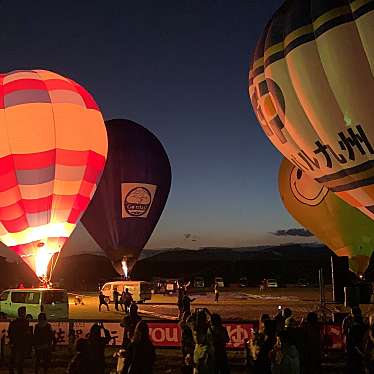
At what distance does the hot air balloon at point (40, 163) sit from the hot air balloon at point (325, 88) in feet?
21.5

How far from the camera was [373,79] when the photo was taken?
39.1 feet

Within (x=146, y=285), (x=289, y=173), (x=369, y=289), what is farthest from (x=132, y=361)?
(x=146, y=285)

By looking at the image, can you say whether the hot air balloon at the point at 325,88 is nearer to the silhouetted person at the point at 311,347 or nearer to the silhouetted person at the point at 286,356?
the silhouetted person at the point at 311,347

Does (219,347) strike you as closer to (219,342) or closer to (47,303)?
(219,342)

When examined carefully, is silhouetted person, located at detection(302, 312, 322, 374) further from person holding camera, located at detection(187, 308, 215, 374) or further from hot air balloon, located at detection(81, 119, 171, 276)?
hot air balloon, located at detection(81, 119, 171, 276)

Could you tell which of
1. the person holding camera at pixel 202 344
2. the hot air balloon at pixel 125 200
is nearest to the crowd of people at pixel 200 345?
the person holding camera at pixel 202 344

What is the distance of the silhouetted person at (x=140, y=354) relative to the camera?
645 cm

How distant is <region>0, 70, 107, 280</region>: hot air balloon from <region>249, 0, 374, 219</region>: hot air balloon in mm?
6568

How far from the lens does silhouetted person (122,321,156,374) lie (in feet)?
21.1

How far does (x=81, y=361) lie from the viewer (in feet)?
21.0

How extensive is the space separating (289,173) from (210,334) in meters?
15.1

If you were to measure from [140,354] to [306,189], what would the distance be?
14894 mm

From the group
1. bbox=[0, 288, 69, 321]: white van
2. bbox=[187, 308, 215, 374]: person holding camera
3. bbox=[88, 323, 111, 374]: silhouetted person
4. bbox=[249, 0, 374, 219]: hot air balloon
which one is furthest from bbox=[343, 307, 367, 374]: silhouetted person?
bbox=[0, 288, 69, 321]: white van

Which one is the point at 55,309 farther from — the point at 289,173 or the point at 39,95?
the point at 289,173
